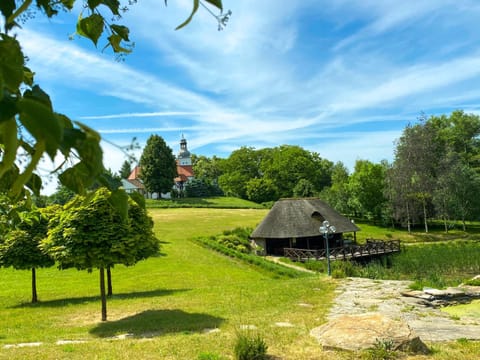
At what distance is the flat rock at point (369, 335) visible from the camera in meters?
5.79

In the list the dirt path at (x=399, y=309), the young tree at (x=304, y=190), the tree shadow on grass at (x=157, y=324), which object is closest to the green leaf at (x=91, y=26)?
the dirt path at (x=399, y=309)

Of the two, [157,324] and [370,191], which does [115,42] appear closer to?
[157,324]

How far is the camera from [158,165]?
61250 millimetres

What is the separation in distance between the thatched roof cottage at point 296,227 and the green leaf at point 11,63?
27.0 metres

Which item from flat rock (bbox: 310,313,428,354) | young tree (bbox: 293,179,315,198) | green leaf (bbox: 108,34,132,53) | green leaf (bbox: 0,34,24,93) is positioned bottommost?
flat rock (bbox: 310,313,428,354)

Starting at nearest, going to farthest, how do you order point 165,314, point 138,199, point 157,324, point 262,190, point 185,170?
point 138,199 < point 157,324 < point 165,314 < point 262,190 < point 185,170

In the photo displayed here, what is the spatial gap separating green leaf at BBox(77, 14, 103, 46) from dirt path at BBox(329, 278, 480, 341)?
7.29 metres

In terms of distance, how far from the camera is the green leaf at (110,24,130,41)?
1296 mm

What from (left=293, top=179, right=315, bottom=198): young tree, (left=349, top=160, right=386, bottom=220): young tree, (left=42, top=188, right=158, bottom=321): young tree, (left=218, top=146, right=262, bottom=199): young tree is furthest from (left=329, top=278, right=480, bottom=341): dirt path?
(left=218, top=146, right=262, bottom=199): young tree

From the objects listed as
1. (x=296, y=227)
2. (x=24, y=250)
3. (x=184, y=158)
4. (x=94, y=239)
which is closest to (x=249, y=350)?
(x=94, y=239)

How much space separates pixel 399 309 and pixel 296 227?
18.3 metres

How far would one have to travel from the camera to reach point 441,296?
10.5m

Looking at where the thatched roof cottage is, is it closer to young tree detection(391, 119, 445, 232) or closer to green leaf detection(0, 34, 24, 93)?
young tree detection(391, 119, 445, 232)

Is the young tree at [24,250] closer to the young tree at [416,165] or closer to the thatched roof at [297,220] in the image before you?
the thatched roof at [297,220]
